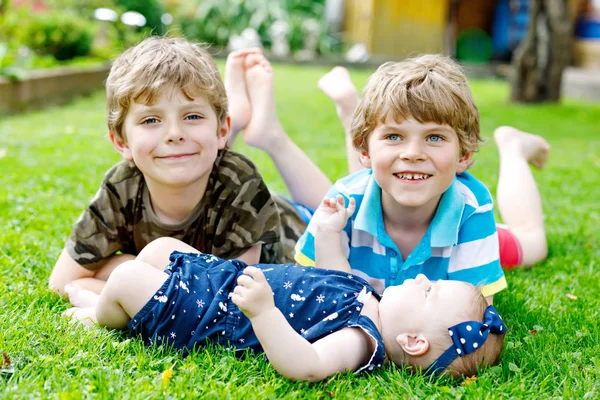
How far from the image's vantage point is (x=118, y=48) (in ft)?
36.4

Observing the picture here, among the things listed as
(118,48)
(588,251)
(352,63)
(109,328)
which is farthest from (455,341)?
(352,63)

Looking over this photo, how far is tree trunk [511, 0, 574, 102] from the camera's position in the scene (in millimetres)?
9906

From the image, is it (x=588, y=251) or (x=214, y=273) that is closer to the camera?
(x=214, y=273)

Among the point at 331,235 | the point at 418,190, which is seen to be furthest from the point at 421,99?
the point at 331,235

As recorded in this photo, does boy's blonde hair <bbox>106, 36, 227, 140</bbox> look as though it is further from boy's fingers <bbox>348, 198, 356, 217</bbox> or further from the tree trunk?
the tree trunk

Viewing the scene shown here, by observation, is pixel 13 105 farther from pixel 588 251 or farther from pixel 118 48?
pixel 588 251

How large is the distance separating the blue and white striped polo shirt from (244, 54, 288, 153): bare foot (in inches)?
33.3

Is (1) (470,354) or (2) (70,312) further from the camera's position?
(2) (70,312)

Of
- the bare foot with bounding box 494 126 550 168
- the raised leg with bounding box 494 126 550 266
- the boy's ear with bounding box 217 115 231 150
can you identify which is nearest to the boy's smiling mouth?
the boy's ear with bounding box 217 115 231 150

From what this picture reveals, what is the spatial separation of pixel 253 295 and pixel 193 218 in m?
0.93

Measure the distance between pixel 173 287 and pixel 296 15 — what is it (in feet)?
49.5

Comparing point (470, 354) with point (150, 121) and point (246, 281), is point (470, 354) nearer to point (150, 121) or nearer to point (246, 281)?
point (246, 281)

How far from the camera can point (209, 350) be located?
232 cm

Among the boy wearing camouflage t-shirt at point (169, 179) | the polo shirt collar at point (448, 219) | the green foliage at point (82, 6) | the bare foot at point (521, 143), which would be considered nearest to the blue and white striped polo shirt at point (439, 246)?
the polo shirt collar at point (448, 219)
